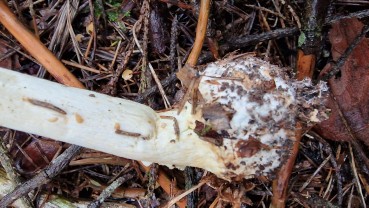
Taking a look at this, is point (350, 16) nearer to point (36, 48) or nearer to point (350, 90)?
point (350, 90)

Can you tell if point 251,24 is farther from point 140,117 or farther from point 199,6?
point 140,117

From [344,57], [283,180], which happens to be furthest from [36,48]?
[344,57]

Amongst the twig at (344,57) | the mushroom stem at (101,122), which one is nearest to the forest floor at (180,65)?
the twig at (344,57)

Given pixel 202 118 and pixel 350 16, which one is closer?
pixel 202 118

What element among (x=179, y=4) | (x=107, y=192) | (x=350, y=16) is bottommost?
(x=107, y=192)

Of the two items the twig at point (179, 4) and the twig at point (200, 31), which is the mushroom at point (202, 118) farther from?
the twig at point (179, 4)
